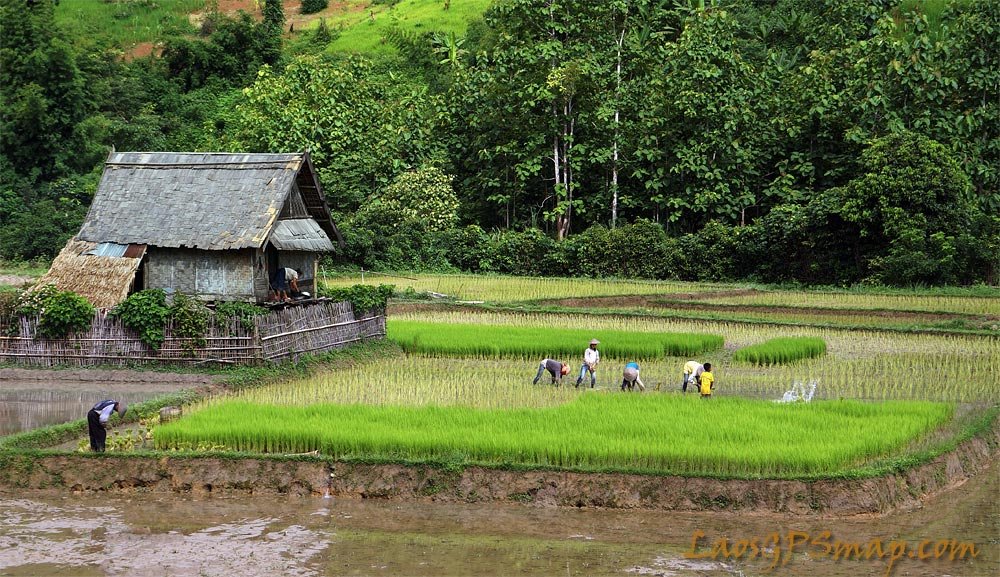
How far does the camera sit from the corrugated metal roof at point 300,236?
19438 mm

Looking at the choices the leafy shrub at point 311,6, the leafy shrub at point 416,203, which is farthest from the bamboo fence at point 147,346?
the leafy shrub at point 311,6

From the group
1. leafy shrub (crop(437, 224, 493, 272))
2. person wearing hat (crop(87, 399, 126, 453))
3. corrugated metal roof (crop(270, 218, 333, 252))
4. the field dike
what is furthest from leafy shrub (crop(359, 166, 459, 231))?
the field dike

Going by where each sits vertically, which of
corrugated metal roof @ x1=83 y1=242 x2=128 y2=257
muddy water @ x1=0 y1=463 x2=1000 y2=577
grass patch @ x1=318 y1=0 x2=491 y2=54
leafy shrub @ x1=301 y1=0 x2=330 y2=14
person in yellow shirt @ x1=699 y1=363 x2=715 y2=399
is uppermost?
leafy shrub @ x1=301 y1=0 x2=330 y2=14

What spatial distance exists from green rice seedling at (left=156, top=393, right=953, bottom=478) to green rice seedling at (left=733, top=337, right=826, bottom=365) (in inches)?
179

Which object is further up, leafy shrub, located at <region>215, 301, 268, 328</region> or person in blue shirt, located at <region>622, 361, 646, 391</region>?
leafy shrub, located at <region>215, 301, 268, 328</region>

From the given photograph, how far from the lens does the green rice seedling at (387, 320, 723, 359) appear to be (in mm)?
19344

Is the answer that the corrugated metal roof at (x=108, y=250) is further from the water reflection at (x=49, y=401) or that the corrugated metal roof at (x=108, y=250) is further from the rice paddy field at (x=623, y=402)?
the rice paddy field at (x=623, y=402)

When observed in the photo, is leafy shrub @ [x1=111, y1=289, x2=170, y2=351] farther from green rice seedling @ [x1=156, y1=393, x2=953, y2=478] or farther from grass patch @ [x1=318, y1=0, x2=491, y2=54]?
grass patch @ [x1=318, y1=0, x2=491, y2=54]

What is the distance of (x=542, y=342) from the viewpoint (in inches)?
782

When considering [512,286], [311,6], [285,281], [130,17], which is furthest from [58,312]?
[311,6]

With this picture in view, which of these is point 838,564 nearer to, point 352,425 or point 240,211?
point 352,425

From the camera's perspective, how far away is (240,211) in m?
19.2

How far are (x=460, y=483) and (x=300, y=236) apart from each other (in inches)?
382

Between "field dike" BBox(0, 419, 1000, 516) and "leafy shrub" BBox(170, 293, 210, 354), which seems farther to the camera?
"leafy shrub" BBox(170, 293, 210, 354)
